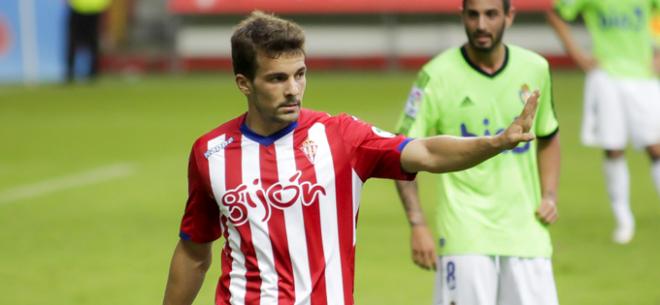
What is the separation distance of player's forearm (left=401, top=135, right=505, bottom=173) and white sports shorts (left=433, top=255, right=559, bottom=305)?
1668 millimetres

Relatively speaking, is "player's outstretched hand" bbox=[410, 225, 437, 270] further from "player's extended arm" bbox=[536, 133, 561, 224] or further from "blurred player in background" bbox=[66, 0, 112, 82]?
"blurred player in background" bbox=[66, 0, 112, 82]

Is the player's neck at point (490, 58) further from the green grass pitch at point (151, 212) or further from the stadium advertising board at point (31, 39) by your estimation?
the stadium advertising board at point (31, 39)

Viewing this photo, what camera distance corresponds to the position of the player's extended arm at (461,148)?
4.45m

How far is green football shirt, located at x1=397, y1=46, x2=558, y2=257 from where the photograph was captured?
6539 mm

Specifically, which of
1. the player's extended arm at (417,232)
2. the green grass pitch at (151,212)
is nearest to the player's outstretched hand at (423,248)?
the player's extended arm at (417,232)

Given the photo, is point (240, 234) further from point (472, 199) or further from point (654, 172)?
point (654, 172)

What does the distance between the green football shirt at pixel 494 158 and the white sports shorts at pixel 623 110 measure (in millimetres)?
4834

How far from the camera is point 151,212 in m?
13.6

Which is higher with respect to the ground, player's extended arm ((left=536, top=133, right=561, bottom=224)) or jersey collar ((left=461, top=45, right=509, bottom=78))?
jersey collar ((left=461, top=45, right=509, bottom=78))

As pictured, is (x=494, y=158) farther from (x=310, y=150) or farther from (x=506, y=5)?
(x=310, y=150)

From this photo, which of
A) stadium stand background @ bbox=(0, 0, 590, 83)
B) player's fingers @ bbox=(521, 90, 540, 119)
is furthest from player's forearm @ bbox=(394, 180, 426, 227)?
stadium stand background @ bbox=(0, 0, 590, 83)

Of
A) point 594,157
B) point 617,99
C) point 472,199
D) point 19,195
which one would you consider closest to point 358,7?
point 594,157

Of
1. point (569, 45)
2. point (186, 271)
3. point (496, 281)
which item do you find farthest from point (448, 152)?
point (569, 45)

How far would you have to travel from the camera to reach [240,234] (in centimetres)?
509
